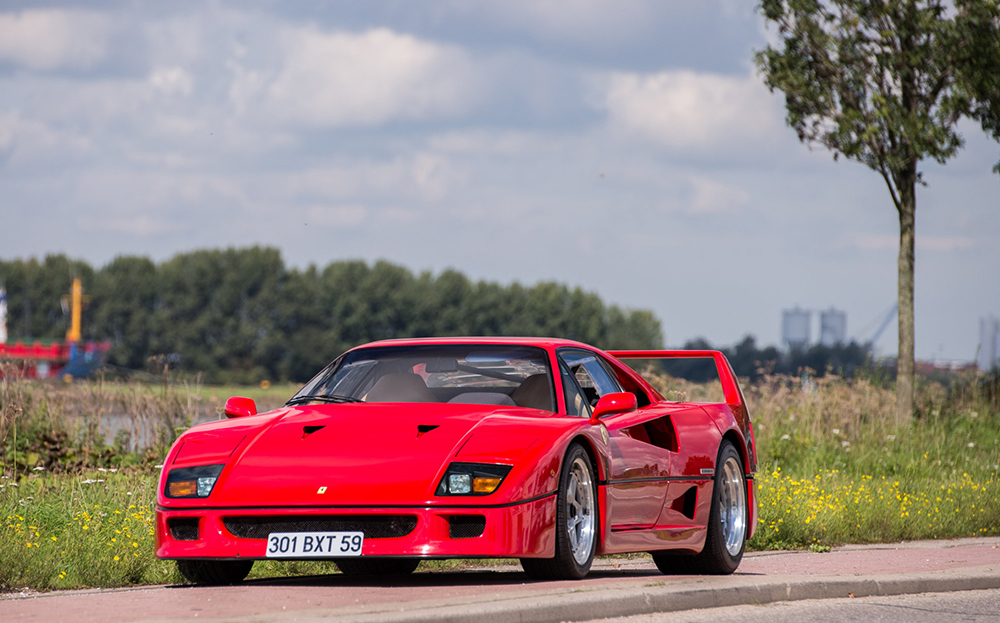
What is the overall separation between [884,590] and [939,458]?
9.44 metres

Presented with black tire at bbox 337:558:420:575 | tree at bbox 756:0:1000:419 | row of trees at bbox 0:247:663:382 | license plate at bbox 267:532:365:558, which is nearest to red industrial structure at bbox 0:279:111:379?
row of trees at bbox 0:247:663:382

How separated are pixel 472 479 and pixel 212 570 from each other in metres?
1.57

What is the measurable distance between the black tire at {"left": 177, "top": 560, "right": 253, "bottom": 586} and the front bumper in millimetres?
261

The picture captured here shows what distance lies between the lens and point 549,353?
294 inches

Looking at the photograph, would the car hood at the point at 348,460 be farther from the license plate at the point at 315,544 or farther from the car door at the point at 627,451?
the car door at the point at 627,451

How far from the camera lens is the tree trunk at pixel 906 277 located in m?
19.5

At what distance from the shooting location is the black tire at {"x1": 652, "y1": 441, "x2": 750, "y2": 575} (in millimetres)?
8328

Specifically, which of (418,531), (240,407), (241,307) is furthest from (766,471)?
(241,307)

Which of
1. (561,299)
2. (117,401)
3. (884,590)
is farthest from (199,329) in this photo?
(884,590)

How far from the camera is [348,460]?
6359 mm

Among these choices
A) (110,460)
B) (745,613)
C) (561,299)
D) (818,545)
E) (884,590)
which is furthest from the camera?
(561,299)

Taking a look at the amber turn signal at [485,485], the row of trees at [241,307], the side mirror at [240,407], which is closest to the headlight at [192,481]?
the side mirror at [240,407]

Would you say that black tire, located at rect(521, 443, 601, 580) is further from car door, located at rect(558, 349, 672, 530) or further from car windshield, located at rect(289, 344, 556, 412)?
car windshield, located at rect(289, 344, 556, 412)

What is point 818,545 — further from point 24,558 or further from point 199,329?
point 199,329
